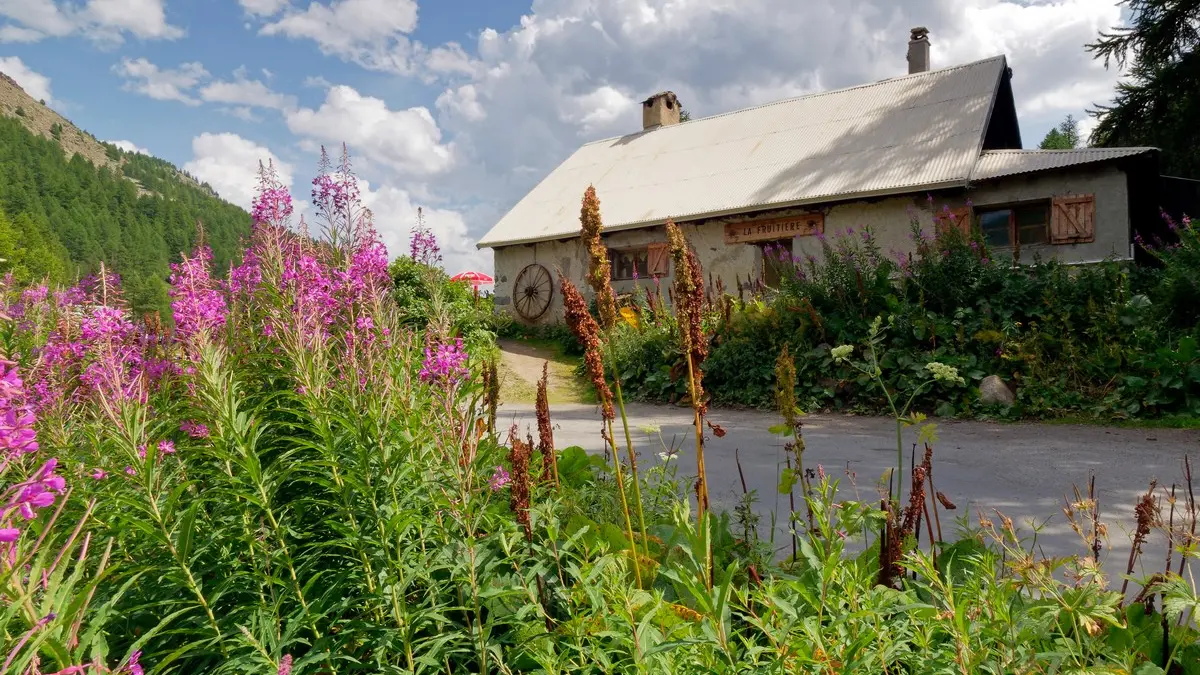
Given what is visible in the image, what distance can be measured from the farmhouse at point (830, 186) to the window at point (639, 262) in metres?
0.04

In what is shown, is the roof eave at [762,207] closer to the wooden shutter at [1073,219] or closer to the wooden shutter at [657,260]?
the wooden shutter at [657,260]

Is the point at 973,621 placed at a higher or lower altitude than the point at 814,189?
lower

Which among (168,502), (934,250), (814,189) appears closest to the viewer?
(168,502)

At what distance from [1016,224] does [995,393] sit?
6.72m

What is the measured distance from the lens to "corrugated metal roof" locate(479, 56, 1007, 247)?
45.8 feet

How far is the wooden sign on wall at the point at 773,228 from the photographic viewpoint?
14586 mm

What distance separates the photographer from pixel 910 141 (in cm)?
1458

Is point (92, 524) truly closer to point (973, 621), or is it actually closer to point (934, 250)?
point (973, 621)

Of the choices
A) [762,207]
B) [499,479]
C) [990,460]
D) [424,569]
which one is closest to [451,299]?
[762,207]

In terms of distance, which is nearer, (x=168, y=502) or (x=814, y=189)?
(x=168, y=502)

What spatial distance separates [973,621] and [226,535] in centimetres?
198

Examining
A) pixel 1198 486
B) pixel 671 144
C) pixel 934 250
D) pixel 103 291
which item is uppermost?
pixel 671 144

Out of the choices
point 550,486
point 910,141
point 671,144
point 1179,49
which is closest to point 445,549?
A: point 550,486

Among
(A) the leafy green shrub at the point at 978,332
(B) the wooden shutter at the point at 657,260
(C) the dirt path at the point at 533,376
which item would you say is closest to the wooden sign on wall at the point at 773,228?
(B) the wooden shutter at the point at 657,260
